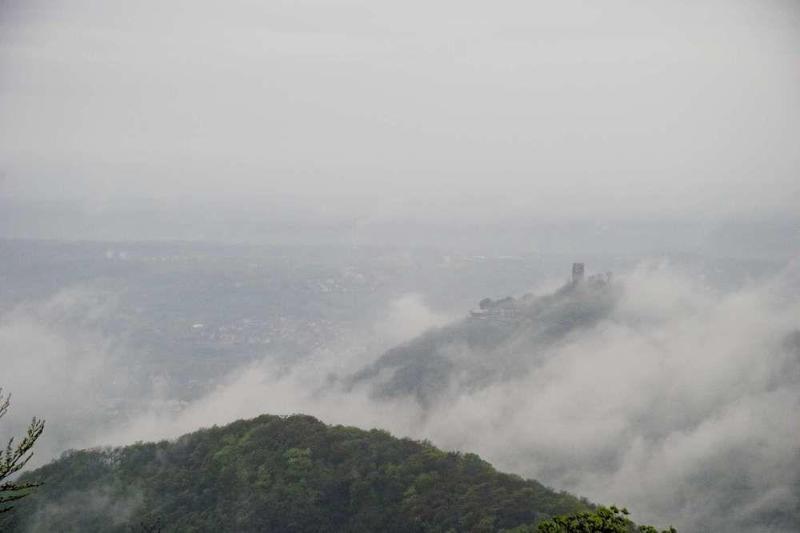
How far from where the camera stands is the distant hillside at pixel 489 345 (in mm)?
152875

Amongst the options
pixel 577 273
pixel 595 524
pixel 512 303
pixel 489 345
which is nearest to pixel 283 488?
pixel 595 524

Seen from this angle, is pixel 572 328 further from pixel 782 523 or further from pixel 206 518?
pixel 206 518

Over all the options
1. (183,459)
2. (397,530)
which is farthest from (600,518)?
(183,459)

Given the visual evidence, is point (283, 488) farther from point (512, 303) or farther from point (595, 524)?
point (512, 303)

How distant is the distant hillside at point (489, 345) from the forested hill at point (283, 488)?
7368 cm

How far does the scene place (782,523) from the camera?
71438 millimetres

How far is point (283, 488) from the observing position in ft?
209

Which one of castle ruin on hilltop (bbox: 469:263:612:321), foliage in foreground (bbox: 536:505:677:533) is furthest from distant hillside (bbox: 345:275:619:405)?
foliage in foreground (bbox: 536:505:677:533)

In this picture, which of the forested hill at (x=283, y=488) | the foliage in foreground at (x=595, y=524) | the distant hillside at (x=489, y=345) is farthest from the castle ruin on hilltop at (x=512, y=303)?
the foliage in foreground at (x=595, y=524)

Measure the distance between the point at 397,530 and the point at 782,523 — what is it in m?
43.1

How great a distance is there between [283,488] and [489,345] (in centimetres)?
10788

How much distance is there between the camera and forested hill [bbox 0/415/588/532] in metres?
56.8

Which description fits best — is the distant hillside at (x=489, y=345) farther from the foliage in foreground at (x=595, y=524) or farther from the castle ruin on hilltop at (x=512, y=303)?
the foliage in foreground at (x=595, y=524)

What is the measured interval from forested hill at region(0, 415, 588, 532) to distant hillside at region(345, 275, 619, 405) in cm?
7368
